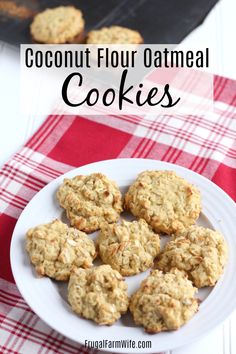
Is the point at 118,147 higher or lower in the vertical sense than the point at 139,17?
lower

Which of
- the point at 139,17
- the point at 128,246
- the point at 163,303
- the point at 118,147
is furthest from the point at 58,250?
the point at 139,17

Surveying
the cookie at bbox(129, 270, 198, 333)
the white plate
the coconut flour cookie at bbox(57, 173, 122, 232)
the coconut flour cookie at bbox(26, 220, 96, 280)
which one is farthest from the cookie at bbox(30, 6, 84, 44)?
the cookie at bbox(129, 270, 198, 333)

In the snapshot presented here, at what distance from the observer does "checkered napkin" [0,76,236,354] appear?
230 centimetres

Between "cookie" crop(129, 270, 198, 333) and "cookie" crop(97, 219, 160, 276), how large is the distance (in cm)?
10

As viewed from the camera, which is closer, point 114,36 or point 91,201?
point 91,201

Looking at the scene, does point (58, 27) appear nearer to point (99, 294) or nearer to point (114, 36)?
point (114, 36)

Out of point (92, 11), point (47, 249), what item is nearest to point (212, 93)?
point (92, 11)

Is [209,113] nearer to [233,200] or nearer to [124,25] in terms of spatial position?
[233,200]

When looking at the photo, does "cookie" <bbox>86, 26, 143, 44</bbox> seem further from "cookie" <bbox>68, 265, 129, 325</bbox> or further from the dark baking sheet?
"cookie" <bbox>68, 265, 129, 325</bbox>

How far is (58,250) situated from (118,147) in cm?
72

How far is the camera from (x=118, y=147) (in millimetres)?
2459

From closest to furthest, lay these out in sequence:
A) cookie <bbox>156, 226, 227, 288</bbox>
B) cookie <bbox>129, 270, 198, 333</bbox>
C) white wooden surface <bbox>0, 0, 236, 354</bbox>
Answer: cookie <bbox>129, 270, 198, 333</bbox> < cookie <bbox>156, 226, 227, 288</bbox> < white wooden surface <bbox>0, 0, 236, 354</bbox>

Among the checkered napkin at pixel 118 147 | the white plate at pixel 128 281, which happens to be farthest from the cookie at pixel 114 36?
the white plate at pixel 128 281

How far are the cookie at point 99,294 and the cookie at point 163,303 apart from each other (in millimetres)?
45
